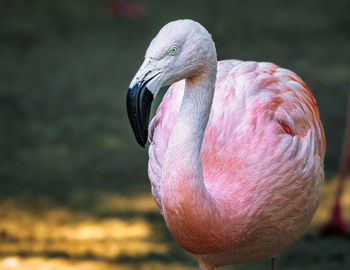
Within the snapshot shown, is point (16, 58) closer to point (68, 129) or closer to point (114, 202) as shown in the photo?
point (68, 129)

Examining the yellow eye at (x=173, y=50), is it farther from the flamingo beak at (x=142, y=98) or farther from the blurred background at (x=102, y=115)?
the blurred background at (x=102, y=115)

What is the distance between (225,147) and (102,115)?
3.89m

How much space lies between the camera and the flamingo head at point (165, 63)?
2.54 m

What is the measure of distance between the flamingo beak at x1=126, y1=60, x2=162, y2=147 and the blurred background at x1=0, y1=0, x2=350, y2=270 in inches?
91.3

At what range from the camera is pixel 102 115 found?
6.86 m

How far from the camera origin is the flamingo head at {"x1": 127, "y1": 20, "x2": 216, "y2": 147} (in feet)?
8.34

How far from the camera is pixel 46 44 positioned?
831 cm

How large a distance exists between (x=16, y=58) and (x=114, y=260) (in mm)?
4082

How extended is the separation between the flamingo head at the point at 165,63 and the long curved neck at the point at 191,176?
10 centimetres

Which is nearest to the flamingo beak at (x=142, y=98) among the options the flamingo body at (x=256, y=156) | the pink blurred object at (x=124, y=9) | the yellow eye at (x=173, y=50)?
the yellow eye at (x=173, y=50)

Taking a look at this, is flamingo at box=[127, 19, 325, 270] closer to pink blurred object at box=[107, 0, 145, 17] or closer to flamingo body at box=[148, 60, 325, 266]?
flamingo body at box=[148, 60, 325, 266]

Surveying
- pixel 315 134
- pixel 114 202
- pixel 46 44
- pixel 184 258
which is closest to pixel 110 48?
pixel 46 44

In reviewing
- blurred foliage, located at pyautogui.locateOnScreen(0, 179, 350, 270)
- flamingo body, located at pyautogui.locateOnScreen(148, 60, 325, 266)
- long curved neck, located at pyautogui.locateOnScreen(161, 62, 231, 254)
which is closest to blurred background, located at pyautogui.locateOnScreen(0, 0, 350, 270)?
blurred foliage, located at pyautogui.locateOnScreen(0, 179, 350, 270)

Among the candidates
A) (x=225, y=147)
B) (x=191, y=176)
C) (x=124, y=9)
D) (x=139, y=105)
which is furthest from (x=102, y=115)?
(x=139, y=105)
